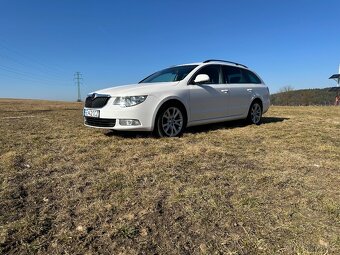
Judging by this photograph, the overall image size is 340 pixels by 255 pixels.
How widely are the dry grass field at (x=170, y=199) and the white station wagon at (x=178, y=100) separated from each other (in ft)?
2.37

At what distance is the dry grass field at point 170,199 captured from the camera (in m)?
2.33

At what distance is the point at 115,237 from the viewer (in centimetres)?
239

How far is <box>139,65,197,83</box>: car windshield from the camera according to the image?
22.4 ft

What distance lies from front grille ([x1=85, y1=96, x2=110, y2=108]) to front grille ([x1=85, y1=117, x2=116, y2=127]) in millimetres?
250

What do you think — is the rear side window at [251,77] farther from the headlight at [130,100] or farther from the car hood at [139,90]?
the headlight at [130,100]

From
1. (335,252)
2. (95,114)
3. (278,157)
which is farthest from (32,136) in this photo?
(335,252)

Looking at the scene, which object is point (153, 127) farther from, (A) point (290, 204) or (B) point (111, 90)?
(A) point (290, 204)

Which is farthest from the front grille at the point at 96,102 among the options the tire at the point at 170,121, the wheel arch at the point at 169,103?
the tire at the point at 170,121

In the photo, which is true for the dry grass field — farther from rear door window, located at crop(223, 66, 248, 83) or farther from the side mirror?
rear door window, located at crop(223, 66, 248, 83)

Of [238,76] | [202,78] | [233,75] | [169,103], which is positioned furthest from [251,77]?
[169,103]

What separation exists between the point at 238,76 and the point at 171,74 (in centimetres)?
198

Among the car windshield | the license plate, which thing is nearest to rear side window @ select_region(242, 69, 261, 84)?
the car windshield

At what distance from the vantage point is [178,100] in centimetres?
634

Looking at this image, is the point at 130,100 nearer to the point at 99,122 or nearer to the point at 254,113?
the point at 99,122
